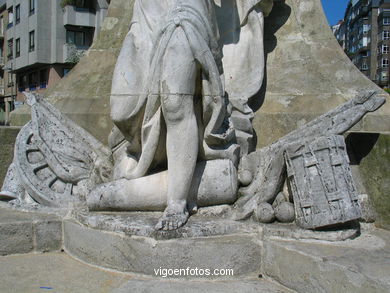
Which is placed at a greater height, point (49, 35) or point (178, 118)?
point (49, 35)

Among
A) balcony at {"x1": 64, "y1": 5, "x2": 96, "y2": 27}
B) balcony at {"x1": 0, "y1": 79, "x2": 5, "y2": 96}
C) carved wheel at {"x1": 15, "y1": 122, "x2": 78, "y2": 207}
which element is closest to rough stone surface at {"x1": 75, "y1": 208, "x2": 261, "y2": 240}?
carved wheel at {"x1": 15, "y1": 122, "x2": 78, "y2": 207}

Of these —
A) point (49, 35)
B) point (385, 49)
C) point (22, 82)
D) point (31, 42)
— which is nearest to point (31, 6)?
point (31, 42)

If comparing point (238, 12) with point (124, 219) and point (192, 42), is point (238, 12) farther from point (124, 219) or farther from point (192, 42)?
point (124, 219)

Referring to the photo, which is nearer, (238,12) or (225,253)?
(225,253)

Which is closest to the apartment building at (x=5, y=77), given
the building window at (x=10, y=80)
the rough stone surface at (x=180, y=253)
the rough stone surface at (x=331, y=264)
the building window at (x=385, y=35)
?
the building window at (x=10, y=80)

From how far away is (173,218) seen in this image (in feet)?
9.49

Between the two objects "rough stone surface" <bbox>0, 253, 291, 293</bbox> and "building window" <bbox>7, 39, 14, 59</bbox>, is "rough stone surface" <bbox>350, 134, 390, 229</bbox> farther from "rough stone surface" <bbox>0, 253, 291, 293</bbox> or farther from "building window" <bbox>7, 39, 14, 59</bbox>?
"building window" <bbox>7, 39, 14, 59</bbox>

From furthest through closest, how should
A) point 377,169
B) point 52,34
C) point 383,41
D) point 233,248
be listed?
1. point 383,41
2. point 52,34
3. point 377,169
4. point 233,248

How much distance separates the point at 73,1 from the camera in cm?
3200

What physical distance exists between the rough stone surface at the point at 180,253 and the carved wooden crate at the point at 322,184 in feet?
1.29

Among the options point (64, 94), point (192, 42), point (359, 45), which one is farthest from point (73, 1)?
point (359, 45)

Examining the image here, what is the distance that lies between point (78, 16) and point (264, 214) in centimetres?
3205

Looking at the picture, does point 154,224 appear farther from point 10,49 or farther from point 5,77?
point 5,77

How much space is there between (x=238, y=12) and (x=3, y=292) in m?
2.89
